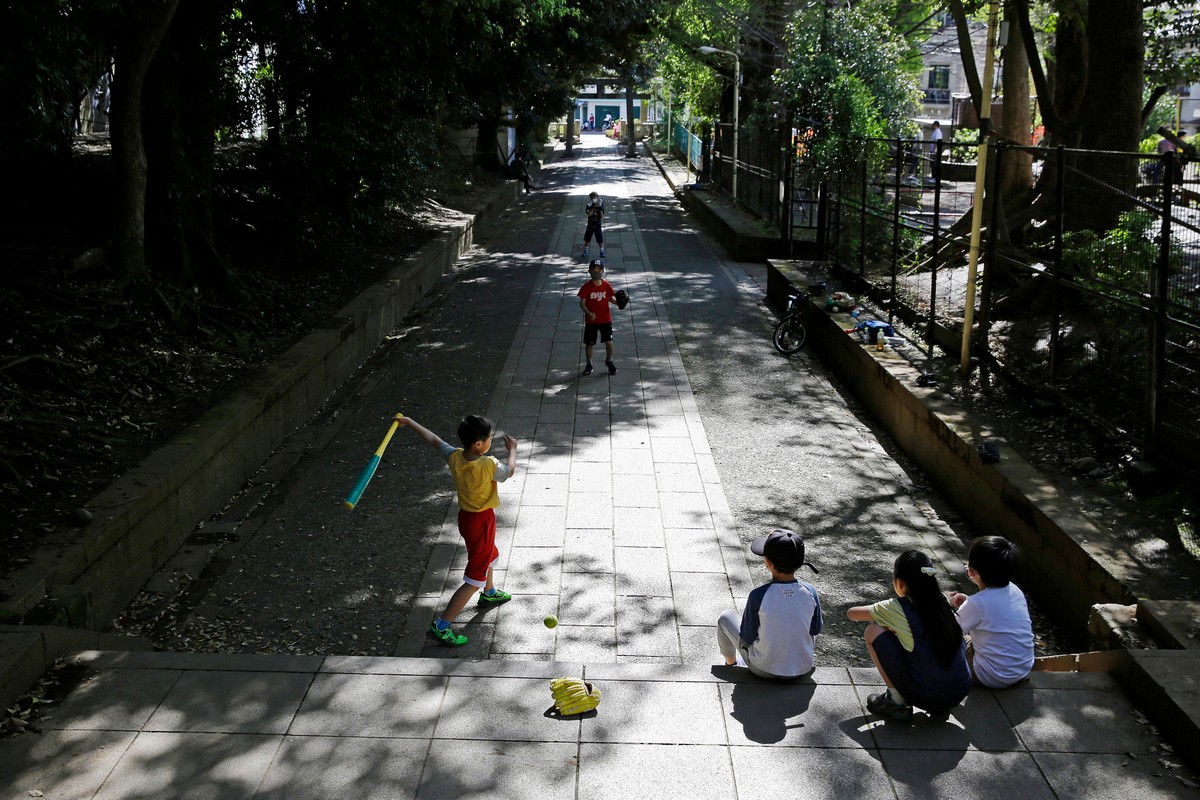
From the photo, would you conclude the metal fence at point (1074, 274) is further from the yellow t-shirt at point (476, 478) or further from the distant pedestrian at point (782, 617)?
the yellow t-shirt at point (476, 478)

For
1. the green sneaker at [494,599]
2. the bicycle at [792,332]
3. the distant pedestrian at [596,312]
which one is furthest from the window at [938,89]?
the green sneaker at [494,599]

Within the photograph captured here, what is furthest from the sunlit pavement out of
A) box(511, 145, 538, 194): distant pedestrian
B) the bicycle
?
box(511, 145, 538, 194): distant pedestrian

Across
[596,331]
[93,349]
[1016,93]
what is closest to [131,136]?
[93,349]

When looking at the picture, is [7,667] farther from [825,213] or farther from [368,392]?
[825,213]

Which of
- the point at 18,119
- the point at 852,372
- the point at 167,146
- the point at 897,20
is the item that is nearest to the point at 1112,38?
the point at 852,372

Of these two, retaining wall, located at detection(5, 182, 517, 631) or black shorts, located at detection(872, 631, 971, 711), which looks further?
retaining wall, located at detection(5, 182, 517, 631)

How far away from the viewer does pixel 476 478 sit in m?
6.05

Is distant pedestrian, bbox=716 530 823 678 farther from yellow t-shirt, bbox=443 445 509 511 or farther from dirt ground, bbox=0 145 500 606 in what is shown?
dirt ground, bbox=0 145 500 606

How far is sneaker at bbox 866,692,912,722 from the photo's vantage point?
15.6ft

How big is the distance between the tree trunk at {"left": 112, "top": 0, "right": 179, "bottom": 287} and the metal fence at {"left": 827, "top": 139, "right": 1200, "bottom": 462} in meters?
7.93

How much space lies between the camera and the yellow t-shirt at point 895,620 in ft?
15.5

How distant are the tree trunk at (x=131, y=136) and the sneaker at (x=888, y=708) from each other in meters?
8.72

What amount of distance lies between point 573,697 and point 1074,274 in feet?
18.9

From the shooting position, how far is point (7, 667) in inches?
184
